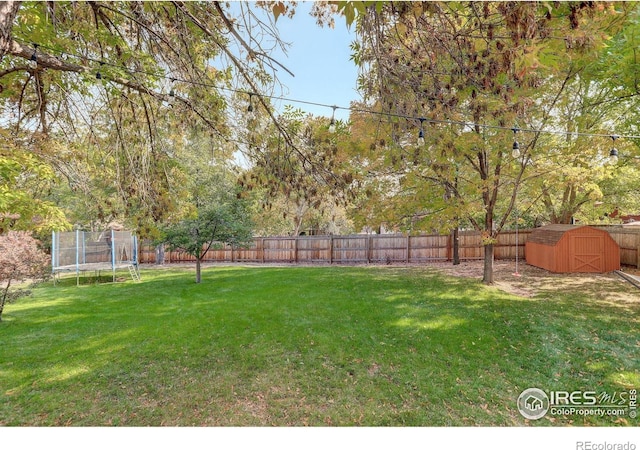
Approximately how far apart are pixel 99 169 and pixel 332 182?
407 centimetres

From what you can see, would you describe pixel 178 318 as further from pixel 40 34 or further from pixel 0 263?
pixel 40 34

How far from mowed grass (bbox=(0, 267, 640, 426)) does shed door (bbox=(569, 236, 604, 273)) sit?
10.1ft

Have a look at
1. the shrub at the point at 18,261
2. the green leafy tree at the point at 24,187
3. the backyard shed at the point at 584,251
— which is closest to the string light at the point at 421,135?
the green leafy tree at the point at 24,187

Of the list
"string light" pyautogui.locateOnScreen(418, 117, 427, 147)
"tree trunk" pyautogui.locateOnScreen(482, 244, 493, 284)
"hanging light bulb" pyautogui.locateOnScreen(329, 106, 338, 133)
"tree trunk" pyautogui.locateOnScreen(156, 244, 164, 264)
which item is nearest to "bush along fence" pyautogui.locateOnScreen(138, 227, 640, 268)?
"tree trunk" pyautogui.locateOnScreen(156, 244, 164, 264)

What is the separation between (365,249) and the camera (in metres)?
13.0

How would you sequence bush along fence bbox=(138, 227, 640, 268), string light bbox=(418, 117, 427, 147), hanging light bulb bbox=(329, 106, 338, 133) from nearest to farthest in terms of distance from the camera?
string light bbox=(418, 117, 427, 147) → hanging light bulb bbox=(329, 106, 338, 133) → bush along fence bbox=(138, 227, 640, 268)

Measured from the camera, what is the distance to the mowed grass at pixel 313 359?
2771 mm

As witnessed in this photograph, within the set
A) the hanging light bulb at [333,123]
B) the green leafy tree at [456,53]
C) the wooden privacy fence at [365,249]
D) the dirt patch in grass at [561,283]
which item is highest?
the green leafy tree at [456,53]

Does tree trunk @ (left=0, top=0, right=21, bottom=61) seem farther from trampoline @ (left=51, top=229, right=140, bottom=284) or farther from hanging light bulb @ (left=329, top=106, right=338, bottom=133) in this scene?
trampoline @ (left=51, top=229, right=140, bottom=284)

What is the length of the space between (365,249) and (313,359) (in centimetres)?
957

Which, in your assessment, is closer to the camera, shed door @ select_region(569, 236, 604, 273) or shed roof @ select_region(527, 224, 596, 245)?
shed door @ select_region(569, 236, 604, 273)

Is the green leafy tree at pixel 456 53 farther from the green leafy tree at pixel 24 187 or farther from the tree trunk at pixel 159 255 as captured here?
the tree trunk at pixel 159 255

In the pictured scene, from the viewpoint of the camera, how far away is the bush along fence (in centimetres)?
1181

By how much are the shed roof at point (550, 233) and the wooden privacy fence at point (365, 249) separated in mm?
1073
